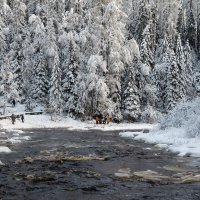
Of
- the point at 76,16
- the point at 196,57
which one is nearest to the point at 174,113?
the point at 76,16

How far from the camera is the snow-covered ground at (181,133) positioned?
19812mm

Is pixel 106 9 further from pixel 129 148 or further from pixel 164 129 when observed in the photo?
pixel 129 148

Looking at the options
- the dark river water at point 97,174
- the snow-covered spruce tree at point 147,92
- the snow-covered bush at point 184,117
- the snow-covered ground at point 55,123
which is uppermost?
the snow-covered spruce tree at point 147,92

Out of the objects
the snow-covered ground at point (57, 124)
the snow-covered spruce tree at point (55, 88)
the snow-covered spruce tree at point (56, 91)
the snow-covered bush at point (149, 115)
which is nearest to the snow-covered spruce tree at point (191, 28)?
the snow-covered spruce tree at point (55, 88)

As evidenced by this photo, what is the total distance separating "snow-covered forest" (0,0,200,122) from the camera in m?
43.2

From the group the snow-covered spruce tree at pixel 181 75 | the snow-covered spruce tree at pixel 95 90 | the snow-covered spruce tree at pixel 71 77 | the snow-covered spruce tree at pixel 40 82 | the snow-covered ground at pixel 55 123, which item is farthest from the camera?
the snow-covered spruce tree at pixel 40 82

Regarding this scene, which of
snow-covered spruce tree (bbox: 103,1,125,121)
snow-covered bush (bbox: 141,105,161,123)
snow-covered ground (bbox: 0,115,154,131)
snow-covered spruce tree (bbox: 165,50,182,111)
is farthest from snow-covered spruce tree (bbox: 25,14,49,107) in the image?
snow-covered spruce tree (bbox: 165,50,182,111)

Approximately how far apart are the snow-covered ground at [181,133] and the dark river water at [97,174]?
129 cm

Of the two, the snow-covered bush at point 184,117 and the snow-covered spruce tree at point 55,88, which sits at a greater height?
the snow-covered spruce tree at point 55,88

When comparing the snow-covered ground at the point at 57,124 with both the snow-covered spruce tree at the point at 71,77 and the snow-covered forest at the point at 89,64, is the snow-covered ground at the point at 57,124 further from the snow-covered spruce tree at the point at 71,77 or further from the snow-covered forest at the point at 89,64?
the snow-covered spruce tree at the point at 71,77

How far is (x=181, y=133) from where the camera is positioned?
2444cm

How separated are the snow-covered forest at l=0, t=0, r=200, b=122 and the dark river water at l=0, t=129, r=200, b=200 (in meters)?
24.1

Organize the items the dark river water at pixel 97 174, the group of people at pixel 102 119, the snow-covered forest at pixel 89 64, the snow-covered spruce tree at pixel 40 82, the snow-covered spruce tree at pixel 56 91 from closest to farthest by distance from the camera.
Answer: the dark river water at pixel 97 174 < the group of people at pixel 102 119 < the snow-covered forest at pixel 89 64 < the snow-covered spruce tree at pixel 56 91 < the snow-covered spruce tree at pixel 40 82

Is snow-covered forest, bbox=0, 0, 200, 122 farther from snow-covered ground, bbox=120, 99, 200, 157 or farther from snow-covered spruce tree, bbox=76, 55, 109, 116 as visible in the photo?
snow-covered ground, bbox=120, 99, 200, 157
